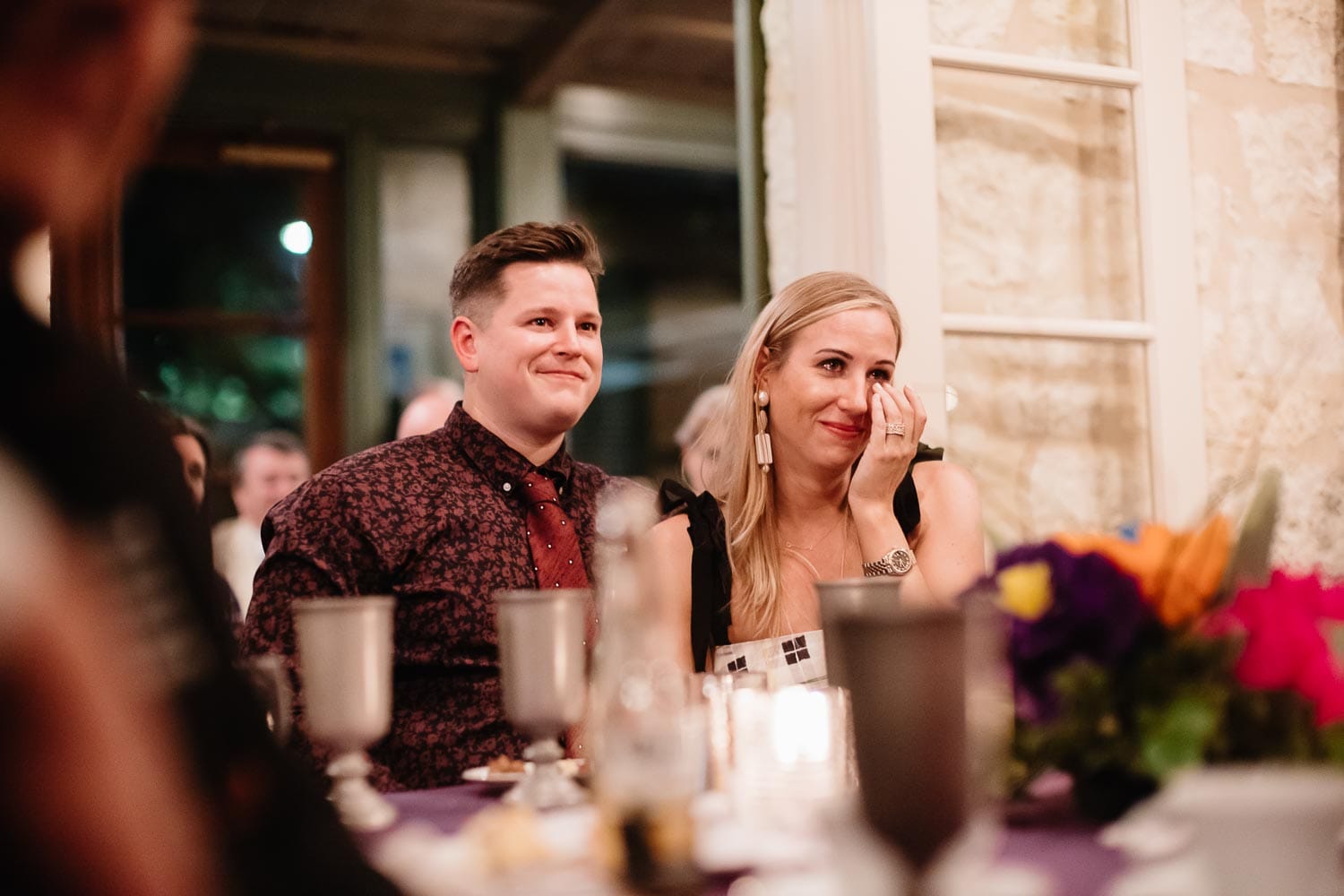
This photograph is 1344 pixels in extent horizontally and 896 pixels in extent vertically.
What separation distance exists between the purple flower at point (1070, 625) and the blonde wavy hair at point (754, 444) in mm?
1107

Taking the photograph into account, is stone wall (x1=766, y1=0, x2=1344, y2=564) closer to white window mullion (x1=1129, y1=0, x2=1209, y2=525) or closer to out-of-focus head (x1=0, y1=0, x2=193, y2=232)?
white window mullion (x1=1129, y1=0, x2=1209, y2=525)

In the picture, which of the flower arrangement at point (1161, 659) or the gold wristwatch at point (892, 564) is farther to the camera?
the gold wristwatch at point (892, 564)

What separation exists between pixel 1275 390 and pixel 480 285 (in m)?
1.79

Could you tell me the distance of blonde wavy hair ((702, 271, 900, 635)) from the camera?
2.12 metres

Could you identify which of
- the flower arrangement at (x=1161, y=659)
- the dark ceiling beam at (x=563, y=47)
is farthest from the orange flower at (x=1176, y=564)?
the dark ceiling beam at (x=563, y=47)

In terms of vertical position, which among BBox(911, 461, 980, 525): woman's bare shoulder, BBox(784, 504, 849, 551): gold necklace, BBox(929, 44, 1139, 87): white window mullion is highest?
BBox(929, 44, 1139, 87): white window mullion

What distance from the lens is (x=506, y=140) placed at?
5.71 meters

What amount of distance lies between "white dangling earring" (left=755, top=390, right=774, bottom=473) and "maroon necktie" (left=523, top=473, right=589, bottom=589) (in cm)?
39

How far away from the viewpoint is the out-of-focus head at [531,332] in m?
2.35

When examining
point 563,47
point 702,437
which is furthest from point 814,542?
point 563,47

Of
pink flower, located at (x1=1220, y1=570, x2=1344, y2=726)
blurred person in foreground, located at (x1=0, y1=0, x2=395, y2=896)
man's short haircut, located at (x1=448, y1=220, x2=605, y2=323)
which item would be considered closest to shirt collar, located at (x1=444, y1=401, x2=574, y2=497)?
man's short haircut, located at (x1=448, y1=220, x2=605, y2=323)

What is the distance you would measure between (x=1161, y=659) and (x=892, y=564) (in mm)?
1149

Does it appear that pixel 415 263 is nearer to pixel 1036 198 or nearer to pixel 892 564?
pixel 1036 198

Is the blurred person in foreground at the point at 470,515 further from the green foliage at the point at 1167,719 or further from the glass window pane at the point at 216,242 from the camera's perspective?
the glass window pane at the point at 216,242
